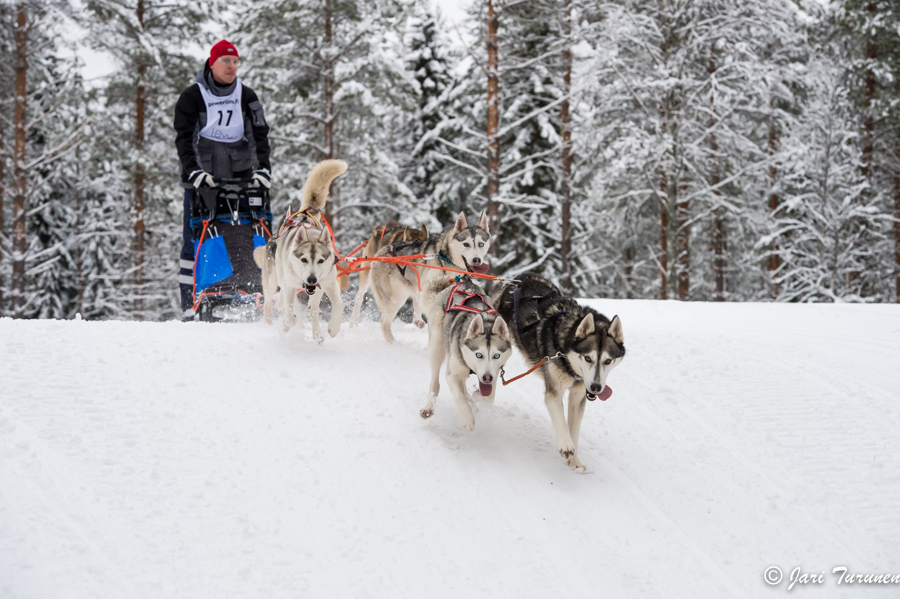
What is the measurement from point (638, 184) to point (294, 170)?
840cm

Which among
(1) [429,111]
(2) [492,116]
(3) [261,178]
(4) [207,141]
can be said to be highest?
(1) [429,111]

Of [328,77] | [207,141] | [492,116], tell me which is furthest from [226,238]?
[328,77]

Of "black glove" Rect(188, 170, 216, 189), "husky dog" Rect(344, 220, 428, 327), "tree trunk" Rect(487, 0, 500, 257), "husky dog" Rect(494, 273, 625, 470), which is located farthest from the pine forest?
"husky dog" Rect(494, 273, 625, 470)

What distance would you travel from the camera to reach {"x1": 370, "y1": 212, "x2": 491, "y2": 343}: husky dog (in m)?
5.76

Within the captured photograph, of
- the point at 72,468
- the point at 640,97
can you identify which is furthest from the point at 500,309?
the point at 640,97

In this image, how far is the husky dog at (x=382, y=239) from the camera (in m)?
6.85

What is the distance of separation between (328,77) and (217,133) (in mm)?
7897

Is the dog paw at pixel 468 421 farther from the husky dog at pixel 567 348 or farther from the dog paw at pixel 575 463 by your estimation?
the dog paw at pixel 575 463

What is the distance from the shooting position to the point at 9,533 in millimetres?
2727

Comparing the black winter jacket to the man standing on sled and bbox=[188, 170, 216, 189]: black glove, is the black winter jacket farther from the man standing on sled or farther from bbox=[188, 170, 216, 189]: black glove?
bbox=[188, 170, 216, 189]: black glove

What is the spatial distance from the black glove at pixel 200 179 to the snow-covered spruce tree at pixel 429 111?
42.7 ft

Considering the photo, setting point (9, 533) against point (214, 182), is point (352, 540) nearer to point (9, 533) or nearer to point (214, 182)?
point (9, 533)

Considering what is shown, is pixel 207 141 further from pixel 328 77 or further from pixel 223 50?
pixel 328 77

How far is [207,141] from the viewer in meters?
6.46
